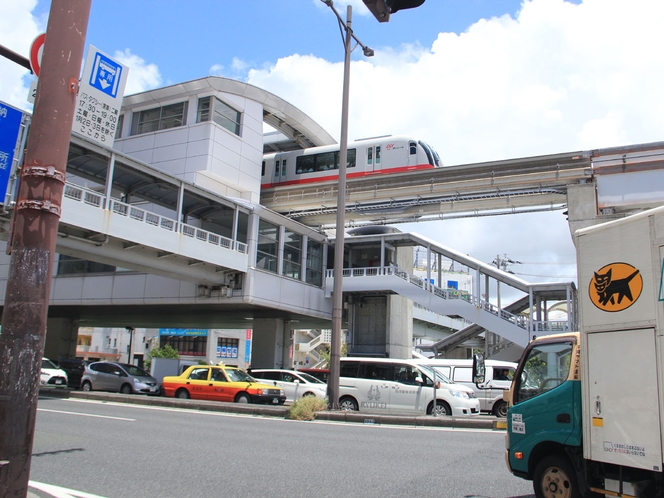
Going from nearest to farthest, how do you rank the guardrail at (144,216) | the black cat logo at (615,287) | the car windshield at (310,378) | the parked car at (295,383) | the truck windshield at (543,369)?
the black cat logo at (615,287) → the truck windshield at (543,369) → the guardrail at (144,216) → the parked car at (295,383) → the car windshield at (310,378)

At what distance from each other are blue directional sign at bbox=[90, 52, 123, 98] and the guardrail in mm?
10688

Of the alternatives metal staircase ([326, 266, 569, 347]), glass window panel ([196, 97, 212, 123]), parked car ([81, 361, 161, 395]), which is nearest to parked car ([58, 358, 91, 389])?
parked car ([81, 361, 161, 395])

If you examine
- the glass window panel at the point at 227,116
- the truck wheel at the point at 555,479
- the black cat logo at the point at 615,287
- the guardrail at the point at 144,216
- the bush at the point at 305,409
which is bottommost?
the bush at the point at 305,409

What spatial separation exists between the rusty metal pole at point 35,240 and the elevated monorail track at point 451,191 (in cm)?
2271

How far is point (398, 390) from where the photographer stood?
59.4 feet

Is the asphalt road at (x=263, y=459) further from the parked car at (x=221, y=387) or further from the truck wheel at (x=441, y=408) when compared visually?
the parked car at (x=221, y=387)

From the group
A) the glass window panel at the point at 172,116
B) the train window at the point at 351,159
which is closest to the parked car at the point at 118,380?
the glass window panel at the point at 172,116

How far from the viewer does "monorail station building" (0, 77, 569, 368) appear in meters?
22.9

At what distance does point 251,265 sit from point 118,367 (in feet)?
24.1

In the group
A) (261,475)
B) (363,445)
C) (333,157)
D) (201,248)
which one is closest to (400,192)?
(333,157)

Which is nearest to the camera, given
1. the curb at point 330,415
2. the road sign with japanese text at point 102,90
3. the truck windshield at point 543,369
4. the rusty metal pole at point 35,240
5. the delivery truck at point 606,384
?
the rusty metal pole at point 35,240

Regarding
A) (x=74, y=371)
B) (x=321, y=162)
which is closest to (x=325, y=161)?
(x=321, y=162)

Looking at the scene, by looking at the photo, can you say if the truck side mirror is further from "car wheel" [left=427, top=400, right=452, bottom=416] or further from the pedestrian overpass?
the pedestrian overpass

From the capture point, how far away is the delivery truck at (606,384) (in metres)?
5.28
